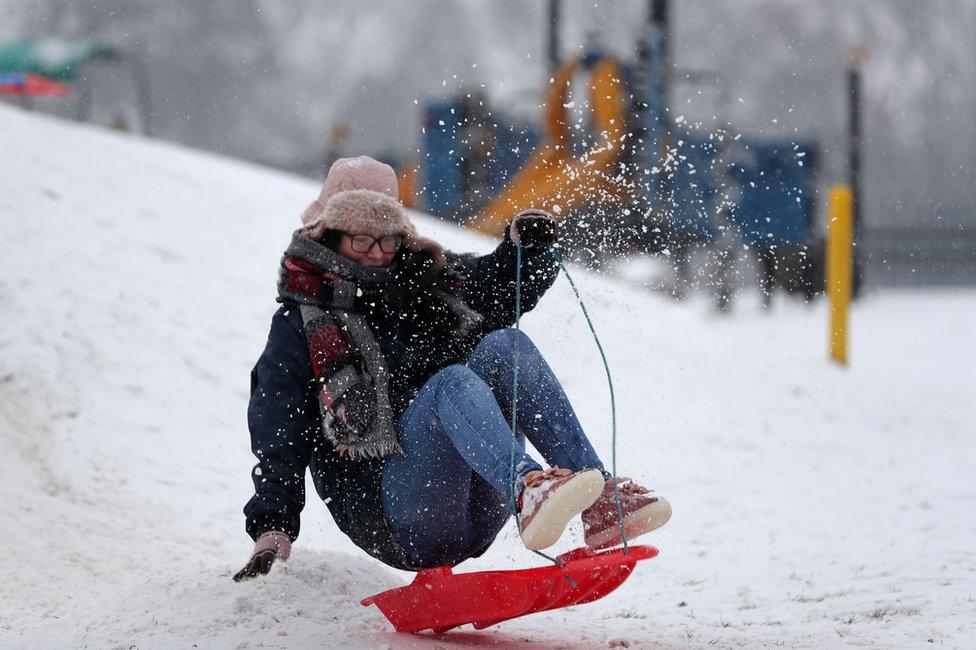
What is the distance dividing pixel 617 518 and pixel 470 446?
0.41 meters

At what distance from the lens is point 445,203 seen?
19234 mm

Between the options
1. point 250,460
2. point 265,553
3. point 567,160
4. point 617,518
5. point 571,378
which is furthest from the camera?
point 567,160

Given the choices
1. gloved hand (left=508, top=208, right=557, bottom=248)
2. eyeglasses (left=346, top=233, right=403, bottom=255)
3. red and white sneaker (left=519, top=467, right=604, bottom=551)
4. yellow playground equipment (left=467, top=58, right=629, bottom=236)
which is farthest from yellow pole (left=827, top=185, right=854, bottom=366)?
red and white sneaker (left=519, top=467, right=604, bottom=551)

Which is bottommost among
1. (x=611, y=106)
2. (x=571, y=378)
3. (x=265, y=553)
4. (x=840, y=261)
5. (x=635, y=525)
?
(x=265, y=553)

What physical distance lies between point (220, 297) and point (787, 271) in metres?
12.9

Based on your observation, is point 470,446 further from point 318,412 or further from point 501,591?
point 318,412

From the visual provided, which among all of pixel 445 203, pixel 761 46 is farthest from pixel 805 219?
pixel 761 46

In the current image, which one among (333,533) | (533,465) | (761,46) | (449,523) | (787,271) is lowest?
(333,533)

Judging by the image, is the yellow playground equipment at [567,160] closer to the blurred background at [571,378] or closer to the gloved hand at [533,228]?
the blurred background at [571,378]

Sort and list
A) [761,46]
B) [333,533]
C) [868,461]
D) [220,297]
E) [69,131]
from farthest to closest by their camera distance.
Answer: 1. [761,46]
2. [69,131]
3. [220,297]
4. [868,461]
5. [333,533]

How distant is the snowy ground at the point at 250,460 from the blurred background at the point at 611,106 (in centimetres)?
194

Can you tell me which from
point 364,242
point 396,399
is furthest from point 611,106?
point 396,399

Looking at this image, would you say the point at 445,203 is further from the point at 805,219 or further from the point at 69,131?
the point at 69,131

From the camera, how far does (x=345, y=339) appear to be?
3.35 m
